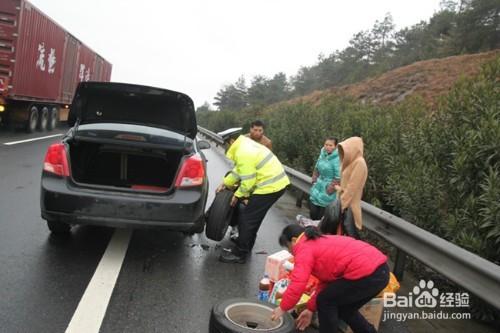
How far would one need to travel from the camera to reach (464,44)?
124ft

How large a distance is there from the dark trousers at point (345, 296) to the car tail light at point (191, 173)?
2.06 meters

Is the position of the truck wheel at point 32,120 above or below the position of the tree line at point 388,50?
below

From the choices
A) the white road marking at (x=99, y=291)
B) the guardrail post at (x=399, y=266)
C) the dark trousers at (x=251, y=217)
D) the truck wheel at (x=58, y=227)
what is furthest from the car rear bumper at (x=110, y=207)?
the guardrail post at (x=399, y=266)

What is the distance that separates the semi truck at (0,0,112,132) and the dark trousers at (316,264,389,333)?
1400cm

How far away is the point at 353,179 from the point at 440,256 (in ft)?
4.37

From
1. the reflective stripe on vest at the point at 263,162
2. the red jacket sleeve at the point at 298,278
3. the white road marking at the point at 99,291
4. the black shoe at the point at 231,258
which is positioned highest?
the reflective stripe on vest at the point at 263,162

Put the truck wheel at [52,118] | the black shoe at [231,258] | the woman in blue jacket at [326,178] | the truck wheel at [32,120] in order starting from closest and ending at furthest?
1. the black shoe at [231,258]
2. the woman in blue jacket at [326,178]
3. the truck wheel at [32,120]
4. the truck wheel at [52,118]

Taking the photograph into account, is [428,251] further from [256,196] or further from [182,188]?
[182,188]

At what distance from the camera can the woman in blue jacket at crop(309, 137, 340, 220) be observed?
6.59m

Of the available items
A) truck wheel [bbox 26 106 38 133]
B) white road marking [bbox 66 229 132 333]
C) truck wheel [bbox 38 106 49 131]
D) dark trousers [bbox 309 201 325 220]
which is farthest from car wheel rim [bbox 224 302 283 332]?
truck wheel [bbox 38 106 49 131]

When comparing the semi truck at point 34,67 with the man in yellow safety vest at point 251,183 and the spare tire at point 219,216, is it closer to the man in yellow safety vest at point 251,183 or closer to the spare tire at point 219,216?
the spare tire at point 219,216

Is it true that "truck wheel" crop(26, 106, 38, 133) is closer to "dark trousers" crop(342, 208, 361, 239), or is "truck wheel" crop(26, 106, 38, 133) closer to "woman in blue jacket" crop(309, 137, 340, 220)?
"woman in blue jacket" crop(309, 137, 340, 220)

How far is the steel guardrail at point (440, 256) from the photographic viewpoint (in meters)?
3.56

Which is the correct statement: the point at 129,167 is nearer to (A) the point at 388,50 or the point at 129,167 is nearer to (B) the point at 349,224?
(B) the point at 349,224
